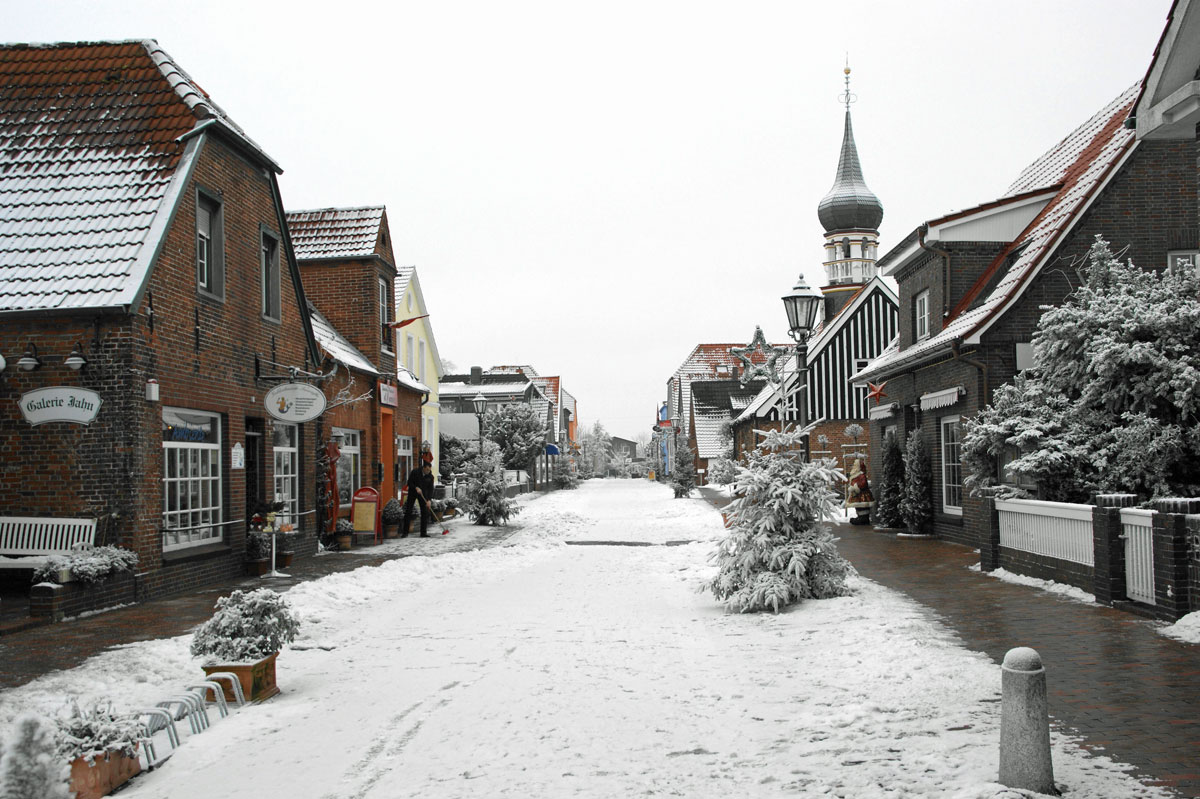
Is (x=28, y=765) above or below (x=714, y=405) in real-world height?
below

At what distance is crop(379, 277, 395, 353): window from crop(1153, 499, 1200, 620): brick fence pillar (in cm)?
1885

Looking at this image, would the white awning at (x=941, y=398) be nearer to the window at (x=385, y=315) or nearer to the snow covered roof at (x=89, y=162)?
the snow covered roof at (x=89, y=162)

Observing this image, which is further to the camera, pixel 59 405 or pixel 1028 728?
pixel 59 405

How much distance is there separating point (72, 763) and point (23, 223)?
10333 mm

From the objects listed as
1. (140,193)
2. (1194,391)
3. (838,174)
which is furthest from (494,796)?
(838,174)

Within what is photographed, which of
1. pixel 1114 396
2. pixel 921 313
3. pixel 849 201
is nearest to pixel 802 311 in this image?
pixel 1114 396

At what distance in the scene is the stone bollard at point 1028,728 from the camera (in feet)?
15.8

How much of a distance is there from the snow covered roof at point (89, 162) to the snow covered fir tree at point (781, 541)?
300 inches

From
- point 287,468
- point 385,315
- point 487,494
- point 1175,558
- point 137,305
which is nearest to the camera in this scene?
point 1175,558

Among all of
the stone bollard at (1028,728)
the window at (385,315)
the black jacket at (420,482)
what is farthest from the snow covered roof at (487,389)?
the stone bollard at (1028,728)

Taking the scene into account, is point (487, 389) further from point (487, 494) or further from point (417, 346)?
point (487, 494)

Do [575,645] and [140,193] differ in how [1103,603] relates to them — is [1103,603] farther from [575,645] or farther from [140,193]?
[140,193]

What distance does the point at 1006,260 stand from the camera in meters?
19.0

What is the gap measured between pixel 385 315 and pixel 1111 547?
62.0ft
